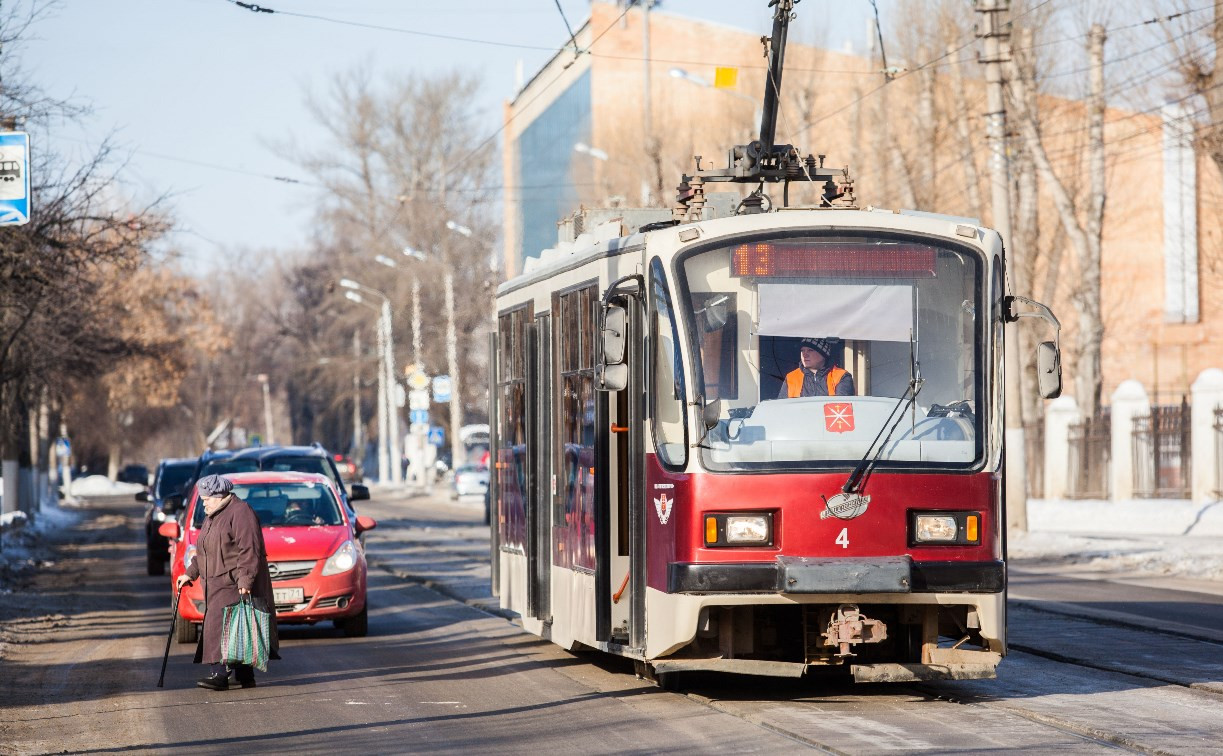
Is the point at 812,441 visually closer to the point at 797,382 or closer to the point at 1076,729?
the point at 797,382

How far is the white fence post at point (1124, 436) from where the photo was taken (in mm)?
36438

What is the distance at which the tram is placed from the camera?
10484 mm

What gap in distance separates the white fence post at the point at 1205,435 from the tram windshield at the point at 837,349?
934 inches

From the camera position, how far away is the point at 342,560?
1642 cm

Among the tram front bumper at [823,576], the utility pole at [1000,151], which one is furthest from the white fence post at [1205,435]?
the tram front bumper at [823,576]

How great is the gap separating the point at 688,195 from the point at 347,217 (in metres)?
63.5

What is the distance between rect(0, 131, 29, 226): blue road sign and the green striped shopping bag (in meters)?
5.70

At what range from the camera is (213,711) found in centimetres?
1158

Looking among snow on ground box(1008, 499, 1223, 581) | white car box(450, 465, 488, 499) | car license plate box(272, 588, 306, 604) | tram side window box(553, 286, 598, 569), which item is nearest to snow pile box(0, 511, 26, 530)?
white car box(450, 465, 488, 499)

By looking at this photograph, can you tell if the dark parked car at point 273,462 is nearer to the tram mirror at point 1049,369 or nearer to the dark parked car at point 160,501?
the dark parked car at point 160,501

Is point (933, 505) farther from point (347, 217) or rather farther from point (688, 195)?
point (347, 217)

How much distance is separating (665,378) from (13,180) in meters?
8.35

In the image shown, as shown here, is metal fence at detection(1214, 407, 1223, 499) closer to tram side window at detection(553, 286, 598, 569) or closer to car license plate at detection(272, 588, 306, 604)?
car license plate at detection(272, 588, 306, 604)

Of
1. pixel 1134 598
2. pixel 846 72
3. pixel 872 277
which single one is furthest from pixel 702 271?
pixel 846 72
